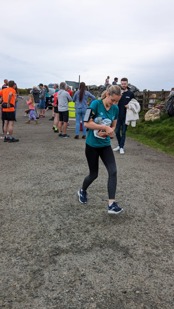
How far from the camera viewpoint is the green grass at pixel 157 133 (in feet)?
35.8

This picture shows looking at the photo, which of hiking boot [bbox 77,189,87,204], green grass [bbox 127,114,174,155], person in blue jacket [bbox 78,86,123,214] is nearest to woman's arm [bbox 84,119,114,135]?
person in blue jacket [bbox 78,86,123,214]

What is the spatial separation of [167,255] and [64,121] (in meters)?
8.31

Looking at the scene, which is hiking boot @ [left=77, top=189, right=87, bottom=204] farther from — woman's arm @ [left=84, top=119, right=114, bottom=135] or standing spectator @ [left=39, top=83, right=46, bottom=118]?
standing spectator @ [left=39, top=83, right=46, bottom=118]

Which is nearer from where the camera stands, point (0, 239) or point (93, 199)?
point (0, 239)

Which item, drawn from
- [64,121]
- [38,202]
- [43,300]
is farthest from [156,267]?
[64,121]

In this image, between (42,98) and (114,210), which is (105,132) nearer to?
(114,210)

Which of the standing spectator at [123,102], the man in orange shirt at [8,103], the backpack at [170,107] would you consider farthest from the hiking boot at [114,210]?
the backpack at [170,107]

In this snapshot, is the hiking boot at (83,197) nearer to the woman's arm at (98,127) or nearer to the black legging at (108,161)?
the black legging at (108,161)

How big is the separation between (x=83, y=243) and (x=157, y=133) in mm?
9663

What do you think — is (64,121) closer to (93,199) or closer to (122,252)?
(93,199)

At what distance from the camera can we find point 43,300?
104 inches

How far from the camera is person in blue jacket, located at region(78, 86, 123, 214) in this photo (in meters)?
4.16

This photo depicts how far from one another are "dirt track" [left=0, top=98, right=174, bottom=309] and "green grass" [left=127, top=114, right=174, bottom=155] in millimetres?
4370

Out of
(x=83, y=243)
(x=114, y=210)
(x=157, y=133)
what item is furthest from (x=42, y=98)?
(x=83, y=243)
